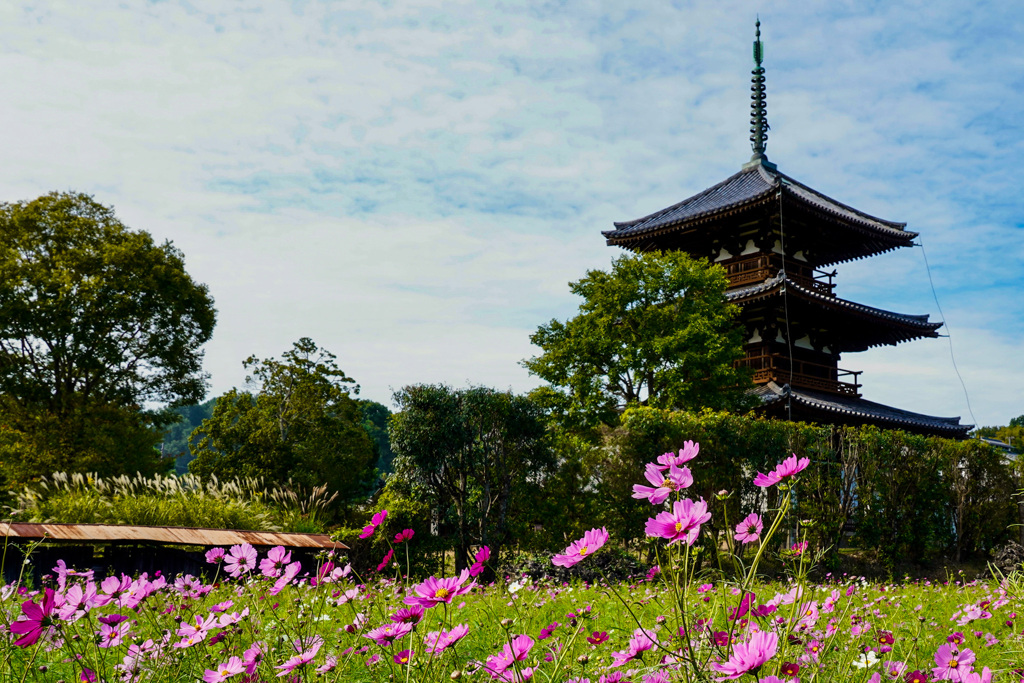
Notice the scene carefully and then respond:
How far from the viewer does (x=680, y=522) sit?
1.33 metres

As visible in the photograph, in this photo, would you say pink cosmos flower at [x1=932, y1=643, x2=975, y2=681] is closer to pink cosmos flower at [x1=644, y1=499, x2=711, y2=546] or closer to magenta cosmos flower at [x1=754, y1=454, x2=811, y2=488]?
magenta cosmos flower at [x1=754, y1=454, x2=811, y2=488]

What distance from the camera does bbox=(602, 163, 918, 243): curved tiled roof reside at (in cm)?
1981

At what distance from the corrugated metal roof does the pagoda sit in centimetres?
1260

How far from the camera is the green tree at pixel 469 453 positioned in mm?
10680

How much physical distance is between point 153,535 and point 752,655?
272 inches

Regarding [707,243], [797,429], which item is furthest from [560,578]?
[707,243]

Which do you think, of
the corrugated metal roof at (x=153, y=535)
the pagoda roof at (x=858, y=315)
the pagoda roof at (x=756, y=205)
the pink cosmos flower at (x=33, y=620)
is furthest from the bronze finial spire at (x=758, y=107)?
the pink cosmos flower at (x=33, y=620)

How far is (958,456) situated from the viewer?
1326 cm

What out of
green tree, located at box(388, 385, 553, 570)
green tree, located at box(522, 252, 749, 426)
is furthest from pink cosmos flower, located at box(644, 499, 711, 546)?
green tree, located at box(522, 252, 749, 426)

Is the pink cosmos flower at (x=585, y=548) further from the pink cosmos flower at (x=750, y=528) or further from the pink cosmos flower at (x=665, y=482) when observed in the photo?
the pink cosmos flower at (x=750, y=528)

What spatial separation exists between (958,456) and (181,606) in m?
13.5

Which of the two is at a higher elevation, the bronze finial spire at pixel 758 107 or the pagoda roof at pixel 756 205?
the bronze finial spire at pixel 758 107

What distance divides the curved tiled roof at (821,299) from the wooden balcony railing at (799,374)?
1.61 metres

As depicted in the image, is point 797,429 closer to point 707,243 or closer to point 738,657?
point 707,243
